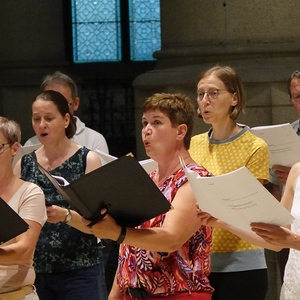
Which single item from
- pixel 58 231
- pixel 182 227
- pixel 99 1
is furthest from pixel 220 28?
pixel 99 1

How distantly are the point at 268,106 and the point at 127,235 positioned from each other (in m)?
3.51

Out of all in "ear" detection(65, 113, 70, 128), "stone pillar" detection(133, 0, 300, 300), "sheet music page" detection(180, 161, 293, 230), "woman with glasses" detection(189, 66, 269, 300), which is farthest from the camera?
"stone pillar" detection(133, 0, 300, 300)

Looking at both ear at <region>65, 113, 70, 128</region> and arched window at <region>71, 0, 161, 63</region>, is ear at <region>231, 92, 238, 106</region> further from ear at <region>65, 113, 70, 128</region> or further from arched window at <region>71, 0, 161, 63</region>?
arched window at <region>71, 0, 161, 63</region>

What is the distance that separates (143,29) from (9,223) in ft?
26.1

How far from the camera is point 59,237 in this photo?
16.1ft

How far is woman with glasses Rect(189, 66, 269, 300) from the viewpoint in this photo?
4.68 m

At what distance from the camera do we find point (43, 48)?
36.2 feet

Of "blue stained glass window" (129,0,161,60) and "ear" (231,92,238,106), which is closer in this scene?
"ear" (231,92,238,106)

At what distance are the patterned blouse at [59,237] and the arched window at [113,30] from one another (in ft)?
21.8

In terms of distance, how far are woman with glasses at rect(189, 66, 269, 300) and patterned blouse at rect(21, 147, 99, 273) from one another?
2.12 feet

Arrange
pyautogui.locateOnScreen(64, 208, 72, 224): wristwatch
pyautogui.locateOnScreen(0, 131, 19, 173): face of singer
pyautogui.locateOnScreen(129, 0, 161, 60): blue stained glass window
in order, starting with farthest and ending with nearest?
1. pyautogui.locateOnScreen(129, 0, 161, 60): blue stained glass window
2. pyautogui.locateOnScreen(0, 131, 19, 173): face of singer
3. pyautogui.locateOnScreen(64, 208, 72, 224): wristwatch

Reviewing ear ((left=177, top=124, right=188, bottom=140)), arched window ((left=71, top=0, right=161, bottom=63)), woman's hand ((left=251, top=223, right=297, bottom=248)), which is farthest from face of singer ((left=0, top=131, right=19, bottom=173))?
arched window ((left=71, top=0, right=161, bottom=63))

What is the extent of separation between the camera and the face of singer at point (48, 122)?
196 inches

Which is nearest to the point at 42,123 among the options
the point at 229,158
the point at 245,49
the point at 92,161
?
the point at 92,161
